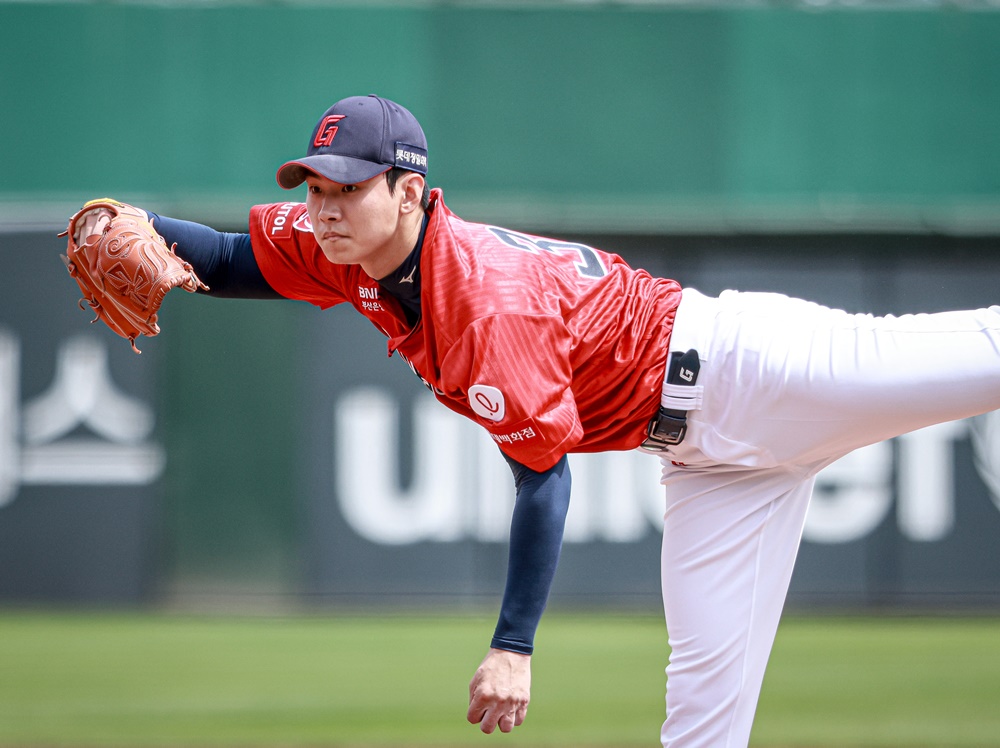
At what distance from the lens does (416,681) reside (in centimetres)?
576

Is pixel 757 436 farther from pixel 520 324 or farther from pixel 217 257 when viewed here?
pixel 217 257

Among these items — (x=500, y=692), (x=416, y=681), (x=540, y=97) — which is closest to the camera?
(x=500, y=692)

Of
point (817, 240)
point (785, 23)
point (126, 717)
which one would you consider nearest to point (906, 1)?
point (785, 23)

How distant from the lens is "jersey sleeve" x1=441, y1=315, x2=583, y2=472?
2.43m

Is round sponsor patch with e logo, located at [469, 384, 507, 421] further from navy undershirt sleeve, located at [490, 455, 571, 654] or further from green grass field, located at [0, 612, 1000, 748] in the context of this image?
green grass field, located at [0, 612, 1000, 748]

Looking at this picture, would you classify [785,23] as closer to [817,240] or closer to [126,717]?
[817,240]

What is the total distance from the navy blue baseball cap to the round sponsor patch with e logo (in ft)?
1.54

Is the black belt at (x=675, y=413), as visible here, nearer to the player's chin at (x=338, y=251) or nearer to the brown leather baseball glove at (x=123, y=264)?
the player's chin at (x=338, y=251)

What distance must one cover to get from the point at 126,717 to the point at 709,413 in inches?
126

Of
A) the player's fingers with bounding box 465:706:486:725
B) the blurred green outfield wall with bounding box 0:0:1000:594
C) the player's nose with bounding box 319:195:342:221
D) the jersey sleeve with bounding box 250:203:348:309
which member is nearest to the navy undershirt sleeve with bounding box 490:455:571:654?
the player's fingers with bounding box 465:706:486:725

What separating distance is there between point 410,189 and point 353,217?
0.46 feet

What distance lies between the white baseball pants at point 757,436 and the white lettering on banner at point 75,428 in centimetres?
577

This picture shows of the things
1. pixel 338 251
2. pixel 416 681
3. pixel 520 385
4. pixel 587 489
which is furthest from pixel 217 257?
pixel 587 489

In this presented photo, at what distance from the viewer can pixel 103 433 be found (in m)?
7.98
